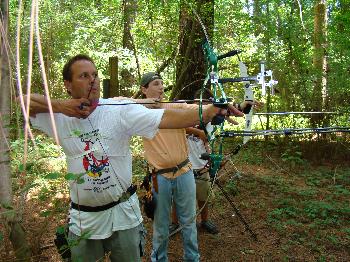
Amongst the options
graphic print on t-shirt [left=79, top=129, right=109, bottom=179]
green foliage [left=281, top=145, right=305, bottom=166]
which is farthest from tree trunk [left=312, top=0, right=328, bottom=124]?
graphic print on t-shirt [left=79, top=129, right=109, bottom=179]

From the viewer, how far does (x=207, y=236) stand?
4.33 m

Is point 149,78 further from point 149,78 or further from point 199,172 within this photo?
point 199,172

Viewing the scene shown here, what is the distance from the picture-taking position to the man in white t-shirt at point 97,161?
201cm

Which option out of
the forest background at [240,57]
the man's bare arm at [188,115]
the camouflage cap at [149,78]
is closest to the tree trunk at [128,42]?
the forest background at [240,57]

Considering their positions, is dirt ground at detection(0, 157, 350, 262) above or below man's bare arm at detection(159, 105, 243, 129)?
below

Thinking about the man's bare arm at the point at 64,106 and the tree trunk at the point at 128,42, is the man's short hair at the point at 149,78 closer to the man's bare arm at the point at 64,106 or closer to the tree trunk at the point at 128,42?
the man's bare arm at the point at 64,106

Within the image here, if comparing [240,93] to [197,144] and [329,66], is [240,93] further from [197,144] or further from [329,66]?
[197,144]

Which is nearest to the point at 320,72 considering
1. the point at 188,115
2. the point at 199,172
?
the point at 199,172

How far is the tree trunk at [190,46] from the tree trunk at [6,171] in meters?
3.74

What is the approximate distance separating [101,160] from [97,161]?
2cm

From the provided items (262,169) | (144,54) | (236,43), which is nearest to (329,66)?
(236,43)

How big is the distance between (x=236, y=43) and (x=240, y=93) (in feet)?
4.47

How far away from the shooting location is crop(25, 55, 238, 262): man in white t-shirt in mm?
2006

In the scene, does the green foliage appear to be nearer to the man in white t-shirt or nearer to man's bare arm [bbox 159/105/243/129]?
the man in white t-shirt
